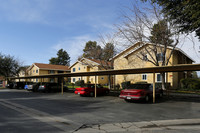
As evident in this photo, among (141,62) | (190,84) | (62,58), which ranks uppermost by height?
(62,58)

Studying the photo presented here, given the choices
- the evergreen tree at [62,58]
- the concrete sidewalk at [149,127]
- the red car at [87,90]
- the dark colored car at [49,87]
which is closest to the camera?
the concrete sidewalk at [149,127]

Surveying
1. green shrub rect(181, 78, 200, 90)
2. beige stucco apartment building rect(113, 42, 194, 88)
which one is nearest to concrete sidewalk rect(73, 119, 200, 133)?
beige stucco apartment building rect(113, 42, 194, 88)

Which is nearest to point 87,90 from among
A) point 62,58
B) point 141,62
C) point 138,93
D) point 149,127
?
point 138,93

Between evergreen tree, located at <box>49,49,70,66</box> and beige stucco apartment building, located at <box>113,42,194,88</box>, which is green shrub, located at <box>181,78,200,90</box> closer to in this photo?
beige stucco apartment building, located at <box>113,42,194,88</box>

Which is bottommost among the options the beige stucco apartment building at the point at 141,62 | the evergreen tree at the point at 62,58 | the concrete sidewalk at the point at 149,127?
the concrete sidewalk at the point at 149,127

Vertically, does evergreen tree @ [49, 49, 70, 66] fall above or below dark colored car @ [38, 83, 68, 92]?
above

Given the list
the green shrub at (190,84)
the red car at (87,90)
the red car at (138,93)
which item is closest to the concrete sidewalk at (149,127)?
the red car at (138,93)

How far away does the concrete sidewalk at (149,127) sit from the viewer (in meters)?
5.66

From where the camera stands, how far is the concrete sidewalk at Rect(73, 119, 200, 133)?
5.66 metres

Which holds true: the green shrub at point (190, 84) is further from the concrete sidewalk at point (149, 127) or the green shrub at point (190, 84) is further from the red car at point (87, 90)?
the concrete sidewalk at point (149, 127)

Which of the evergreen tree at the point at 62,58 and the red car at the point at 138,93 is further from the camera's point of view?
the evergreen tree at the point at 62,58

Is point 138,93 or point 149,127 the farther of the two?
point 138,93

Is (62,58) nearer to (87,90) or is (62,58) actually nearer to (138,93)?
(87,90)

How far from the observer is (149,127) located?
6148 mm
